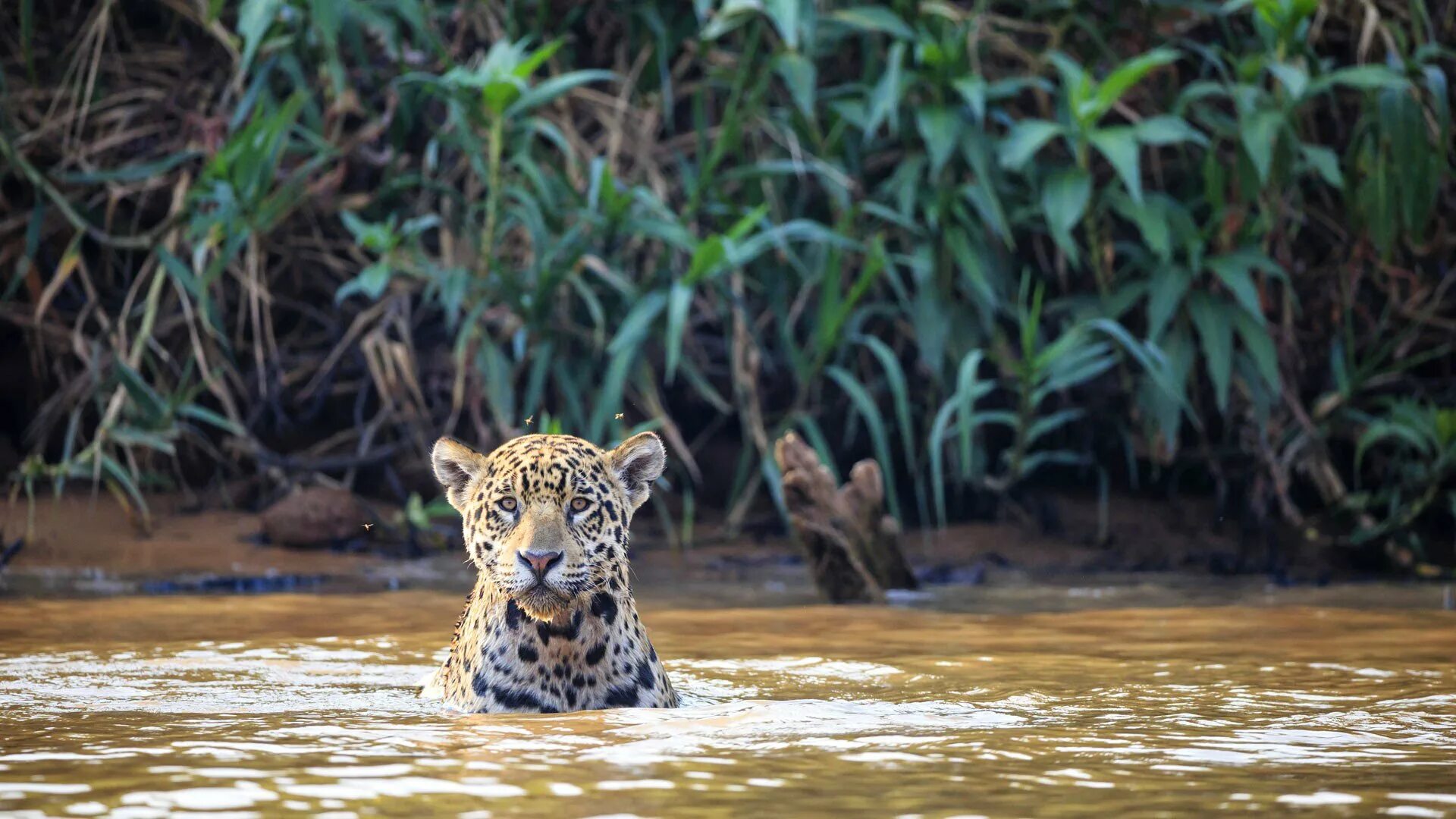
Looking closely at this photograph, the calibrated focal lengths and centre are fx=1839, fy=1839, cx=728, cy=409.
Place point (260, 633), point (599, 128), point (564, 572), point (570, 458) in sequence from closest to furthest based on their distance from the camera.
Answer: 1. point (564, 572)
2. point (570, 458)
3. point (260, 633)
4. point (599, 128)

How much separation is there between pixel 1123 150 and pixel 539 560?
353cm

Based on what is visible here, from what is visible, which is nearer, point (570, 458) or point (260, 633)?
point (570, 458)

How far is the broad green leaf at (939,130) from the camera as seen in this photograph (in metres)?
6.91

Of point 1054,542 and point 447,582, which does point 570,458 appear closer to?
point 447,582

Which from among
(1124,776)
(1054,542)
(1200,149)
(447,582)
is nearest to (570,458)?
(1124,776)

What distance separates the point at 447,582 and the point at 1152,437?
2825mm

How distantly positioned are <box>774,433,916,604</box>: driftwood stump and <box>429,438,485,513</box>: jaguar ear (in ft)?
5.94

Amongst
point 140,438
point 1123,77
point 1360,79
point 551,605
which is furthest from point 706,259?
point 551,605

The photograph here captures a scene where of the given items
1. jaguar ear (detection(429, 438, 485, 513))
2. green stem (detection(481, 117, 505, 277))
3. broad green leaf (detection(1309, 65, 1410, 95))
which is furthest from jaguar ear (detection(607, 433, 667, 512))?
broad green leaf (detection(1309, 65, 1410, 95))

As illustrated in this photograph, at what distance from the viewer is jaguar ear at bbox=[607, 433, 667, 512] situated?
4.50 meters

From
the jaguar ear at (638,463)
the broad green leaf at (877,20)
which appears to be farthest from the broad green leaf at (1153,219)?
the jaguar ear at (638,463)

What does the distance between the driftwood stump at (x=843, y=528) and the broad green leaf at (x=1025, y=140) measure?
4.34 feet

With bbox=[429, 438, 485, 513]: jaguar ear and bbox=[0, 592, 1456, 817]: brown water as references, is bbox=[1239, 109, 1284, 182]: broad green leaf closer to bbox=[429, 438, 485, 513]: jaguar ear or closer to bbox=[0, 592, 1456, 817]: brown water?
bbox=[0, 592, 1456, 817]: brown water

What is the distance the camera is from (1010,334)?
25.4 feet
